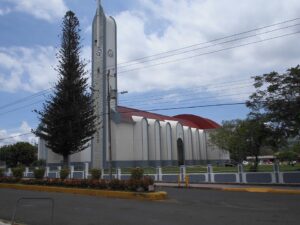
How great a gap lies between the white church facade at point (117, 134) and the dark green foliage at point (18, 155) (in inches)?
527

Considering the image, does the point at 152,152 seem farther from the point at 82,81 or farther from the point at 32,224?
the point at 32,224

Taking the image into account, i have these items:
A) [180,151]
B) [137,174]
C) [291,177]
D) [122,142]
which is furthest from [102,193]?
[180,151]

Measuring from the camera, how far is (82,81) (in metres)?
37.6

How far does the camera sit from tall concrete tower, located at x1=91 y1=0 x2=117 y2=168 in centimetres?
5834

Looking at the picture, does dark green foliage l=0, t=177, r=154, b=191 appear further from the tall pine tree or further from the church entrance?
the church entrance

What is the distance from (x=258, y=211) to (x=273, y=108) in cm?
1561

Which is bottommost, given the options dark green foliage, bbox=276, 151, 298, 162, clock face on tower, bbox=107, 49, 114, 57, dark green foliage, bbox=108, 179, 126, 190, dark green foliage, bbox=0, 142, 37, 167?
dark green foliage, bbox=108, 179, 126, 190

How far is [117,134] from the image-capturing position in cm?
6444

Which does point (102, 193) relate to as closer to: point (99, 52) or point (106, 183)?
point (106, 183)

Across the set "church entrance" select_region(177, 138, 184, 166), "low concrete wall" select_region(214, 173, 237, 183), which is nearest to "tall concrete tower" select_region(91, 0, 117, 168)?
"church entrance" select_region(177, 138, 184, 166)

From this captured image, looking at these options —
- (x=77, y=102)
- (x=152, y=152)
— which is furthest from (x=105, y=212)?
(x=152, y=152)

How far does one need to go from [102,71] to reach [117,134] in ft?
37.3

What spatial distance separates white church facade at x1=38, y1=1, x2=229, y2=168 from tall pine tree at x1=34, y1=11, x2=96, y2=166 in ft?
28.5

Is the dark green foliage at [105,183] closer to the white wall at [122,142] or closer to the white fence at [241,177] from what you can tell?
the white fence at [241,177]
